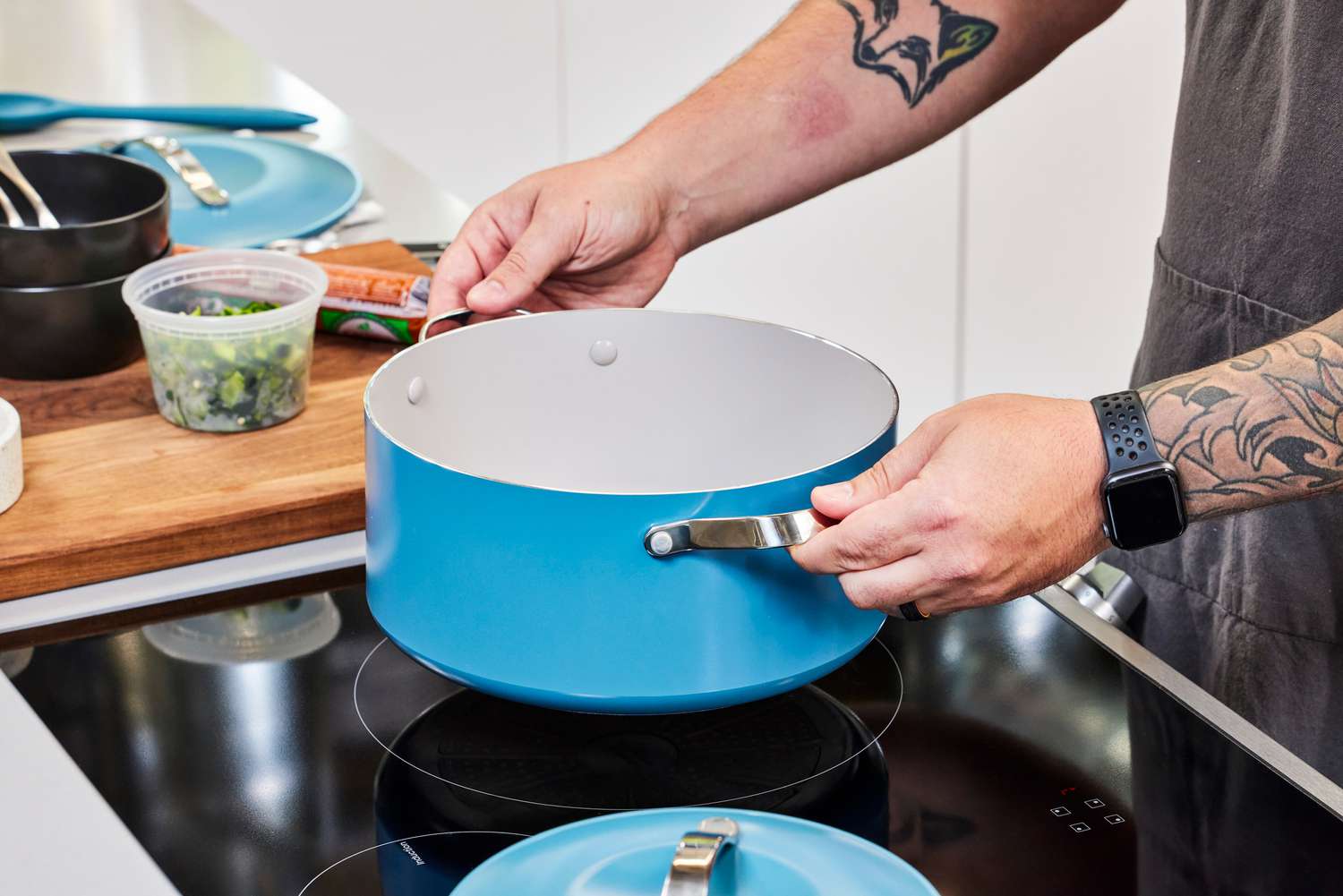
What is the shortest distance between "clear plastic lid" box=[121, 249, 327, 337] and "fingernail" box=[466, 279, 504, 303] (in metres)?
0.16

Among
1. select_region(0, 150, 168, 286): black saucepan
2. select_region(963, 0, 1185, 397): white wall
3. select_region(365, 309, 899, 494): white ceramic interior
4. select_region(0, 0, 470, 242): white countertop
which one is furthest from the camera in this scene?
select_region(963, 0, 1185, 397): white wall

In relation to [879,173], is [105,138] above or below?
above

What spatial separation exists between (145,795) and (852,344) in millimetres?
2188

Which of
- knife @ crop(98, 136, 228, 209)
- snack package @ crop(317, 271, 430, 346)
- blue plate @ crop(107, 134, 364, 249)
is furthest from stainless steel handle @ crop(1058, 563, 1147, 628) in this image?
knife @ crop(98, 136, 228, 209)

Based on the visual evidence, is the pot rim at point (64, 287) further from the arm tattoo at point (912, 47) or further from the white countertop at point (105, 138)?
the arm tattoo at point (912, 47)

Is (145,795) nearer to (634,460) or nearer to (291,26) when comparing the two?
(634,460)

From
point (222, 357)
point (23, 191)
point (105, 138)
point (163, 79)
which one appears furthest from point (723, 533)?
point (163, 79)

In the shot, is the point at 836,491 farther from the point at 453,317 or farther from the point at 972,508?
the point at 453,317

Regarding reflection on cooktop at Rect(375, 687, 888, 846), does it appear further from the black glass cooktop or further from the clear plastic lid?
the clear plastic lid

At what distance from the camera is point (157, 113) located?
5.20 feet

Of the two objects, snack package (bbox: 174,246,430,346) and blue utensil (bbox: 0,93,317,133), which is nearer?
snack package (bbox: 174,246,430,346)

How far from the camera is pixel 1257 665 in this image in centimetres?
105

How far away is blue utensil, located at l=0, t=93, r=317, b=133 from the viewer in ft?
5.13

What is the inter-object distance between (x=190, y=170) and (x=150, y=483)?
606 mm
